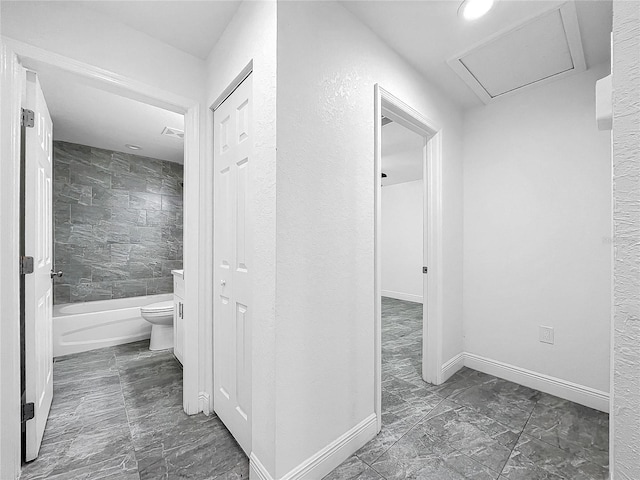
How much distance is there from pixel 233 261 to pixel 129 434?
3.92 ft

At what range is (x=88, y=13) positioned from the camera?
4.99ft

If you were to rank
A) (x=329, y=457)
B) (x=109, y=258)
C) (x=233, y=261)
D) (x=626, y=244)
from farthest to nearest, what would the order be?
(x=109, y=258), (x=233, y=261), (x=329, y=457), (x=626, y=244)

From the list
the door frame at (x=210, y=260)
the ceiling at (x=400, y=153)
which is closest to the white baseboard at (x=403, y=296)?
the ceiling at (x=400, y=153)

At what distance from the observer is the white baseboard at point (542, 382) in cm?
195

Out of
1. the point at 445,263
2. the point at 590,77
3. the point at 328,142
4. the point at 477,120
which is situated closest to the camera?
the point at 328,142

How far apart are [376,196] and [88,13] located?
1.84m

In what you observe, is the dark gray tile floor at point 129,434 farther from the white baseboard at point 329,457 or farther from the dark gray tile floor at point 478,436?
the dark gray tile floor at point 478,436

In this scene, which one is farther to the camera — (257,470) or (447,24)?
(447,24)

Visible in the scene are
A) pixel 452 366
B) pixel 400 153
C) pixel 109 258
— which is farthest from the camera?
pixel 400 153

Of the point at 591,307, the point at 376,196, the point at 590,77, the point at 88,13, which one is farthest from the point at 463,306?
the point at 88,13

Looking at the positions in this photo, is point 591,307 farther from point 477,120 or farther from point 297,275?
point 297,275

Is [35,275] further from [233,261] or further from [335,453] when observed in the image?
[335,453]

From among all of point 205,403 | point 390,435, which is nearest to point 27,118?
point 205,403

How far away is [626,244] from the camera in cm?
34
